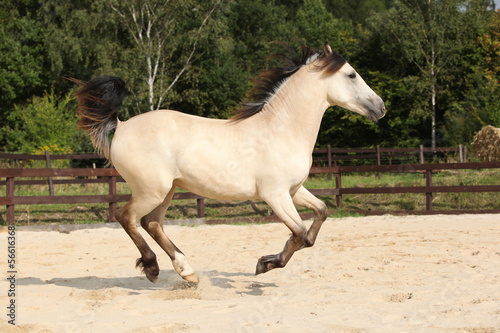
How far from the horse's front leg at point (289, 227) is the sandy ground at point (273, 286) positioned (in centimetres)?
27

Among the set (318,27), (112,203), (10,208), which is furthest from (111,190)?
(318,27)

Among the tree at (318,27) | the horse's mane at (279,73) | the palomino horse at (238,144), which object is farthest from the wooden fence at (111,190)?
the tree at (318,27)

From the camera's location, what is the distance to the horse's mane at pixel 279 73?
16.6 feet

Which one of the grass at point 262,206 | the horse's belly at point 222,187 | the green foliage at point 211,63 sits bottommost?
the grass at point 262,206

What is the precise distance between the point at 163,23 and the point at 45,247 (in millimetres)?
18791

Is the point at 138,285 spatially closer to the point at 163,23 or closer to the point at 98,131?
the point at 98,131

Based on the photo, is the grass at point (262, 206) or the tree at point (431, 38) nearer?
the grass at point (262, 206)

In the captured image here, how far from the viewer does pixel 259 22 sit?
3328 centimetres

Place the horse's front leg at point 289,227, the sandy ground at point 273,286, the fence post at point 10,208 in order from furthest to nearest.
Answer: the fence post at point 10,208 < the horse's front leg at point 289,227 < the sandy ground at point 273,286

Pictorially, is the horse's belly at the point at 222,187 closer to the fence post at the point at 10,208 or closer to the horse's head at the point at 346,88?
the horse's head at the point at 346,88

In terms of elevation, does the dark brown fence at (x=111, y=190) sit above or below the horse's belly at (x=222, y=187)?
below

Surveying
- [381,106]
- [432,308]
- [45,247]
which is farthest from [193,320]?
[45,247]

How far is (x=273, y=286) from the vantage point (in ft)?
16.8

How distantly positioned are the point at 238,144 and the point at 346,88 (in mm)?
1178
